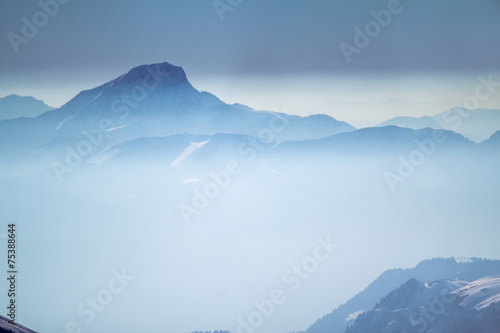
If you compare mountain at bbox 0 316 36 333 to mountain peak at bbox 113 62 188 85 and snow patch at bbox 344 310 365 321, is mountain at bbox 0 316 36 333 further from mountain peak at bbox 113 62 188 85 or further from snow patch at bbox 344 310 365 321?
snow patch at bbox 344 310 365 321

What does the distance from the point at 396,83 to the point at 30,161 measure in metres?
2.98

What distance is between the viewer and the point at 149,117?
138 inches

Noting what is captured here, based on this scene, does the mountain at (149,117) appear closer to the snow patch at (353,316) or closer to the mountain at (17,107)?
the mountain at (17,107)

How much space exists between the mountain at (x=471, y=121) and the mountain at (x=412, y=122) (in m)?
0.06

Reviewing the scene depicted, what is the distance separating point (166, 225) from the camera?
3377 millimetres

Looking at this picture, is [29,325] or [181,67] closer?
[29,325]

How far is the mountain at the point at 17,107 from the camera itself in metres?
3.38

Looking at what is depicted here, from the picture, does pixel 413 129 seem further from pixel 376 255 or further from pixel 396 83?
pixel 376 255

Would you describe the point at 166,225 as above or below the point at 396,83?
below

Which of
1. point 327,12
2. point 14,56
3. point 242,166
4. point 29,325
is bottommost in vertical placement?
point 29,325

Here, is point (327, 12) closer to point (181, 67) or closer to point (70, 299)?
point (181, 67)

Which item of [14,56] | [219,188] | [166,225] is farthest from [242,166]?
[14,56]

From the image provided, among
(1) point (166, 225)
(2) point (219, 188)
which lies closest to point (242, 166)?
(2) point (219, 188)

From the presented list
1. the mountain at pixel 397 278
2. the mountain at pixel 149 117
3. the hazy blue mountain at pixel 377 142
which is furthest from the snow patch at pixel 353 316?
the mountain at pixel 149 117
